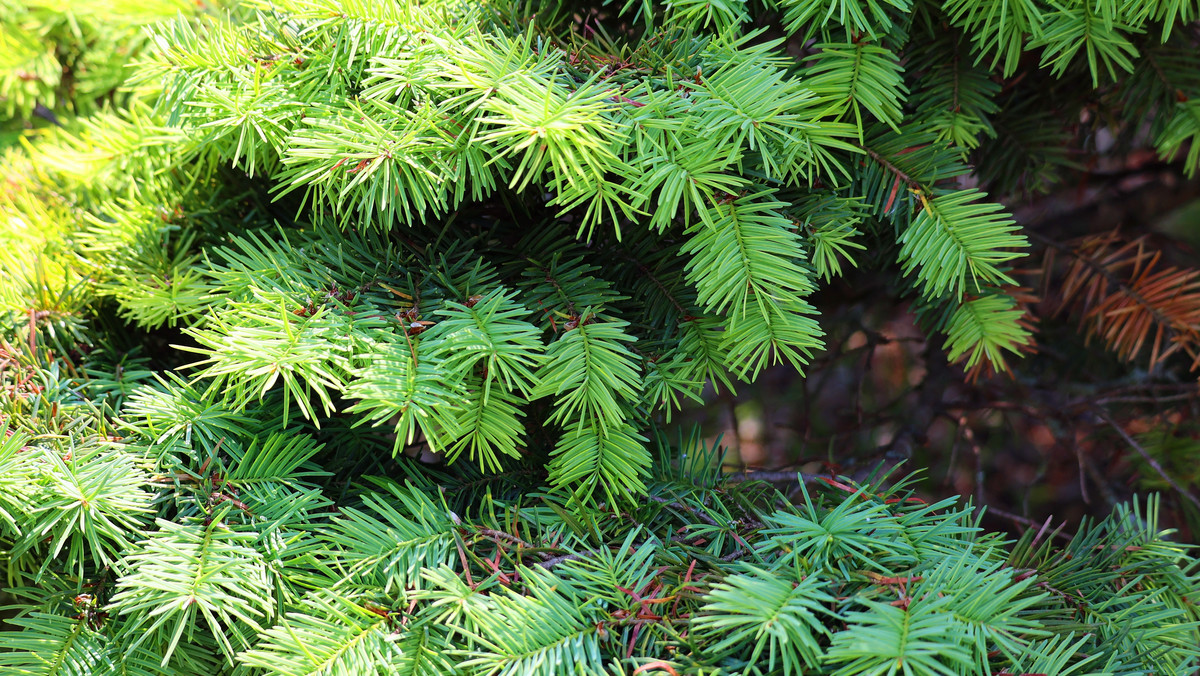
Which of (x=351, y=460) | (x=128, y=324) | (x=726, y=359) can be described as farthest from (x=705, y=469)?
(x=128, y=324)

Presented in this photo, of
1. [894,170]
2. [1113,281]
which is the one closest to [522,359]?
[894,170]

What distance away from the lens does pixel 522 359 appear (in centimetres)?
36

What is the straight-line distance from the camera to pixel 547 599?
0.34 meters

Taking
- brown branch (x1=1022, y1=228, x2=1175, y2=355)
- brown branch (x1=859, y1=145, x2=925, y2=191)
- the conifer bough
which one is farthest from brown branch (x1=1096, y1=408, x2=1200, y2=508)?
brown branch (x1=859, y1=145, x2=925, y2=191)

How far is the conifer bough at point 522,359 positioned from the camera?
336mm

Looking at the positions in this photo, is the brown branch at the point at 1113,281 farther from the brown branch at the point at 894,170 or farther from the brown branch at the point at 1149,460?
the brown branch at the point at 894,170

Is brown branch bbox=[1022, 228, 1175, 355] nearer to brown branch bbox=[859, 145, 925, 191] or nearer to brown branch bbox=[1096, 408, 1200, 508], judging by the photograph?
brown branch bbox=[1096, 408, 1200, 508]

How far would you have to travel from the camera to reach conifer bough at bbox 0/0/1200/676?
13.2 inches

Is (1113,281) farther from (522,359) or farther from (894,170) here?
(522,359)

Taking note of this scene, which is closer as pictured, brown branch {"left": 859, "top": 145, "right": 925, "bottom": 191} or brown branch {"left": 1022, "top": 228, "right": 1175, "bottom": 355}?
brown branch {"left": 859, "top": 145, "right": 925, "bottom": 191}

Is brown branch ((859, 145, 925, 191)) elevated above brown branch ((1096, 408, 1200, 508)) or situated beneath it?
elevated above

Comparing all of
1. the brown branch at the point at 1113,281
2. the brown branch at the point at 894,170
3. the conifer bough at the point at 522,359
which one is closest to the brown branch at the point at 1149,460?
the brown branch at the point at 1113,281

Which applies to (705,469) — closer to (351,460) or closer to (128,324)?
(351,460)

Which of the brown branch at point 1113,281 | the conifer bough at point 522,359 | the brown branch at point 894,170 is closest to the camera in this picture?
the conifer bough at point 522,359
